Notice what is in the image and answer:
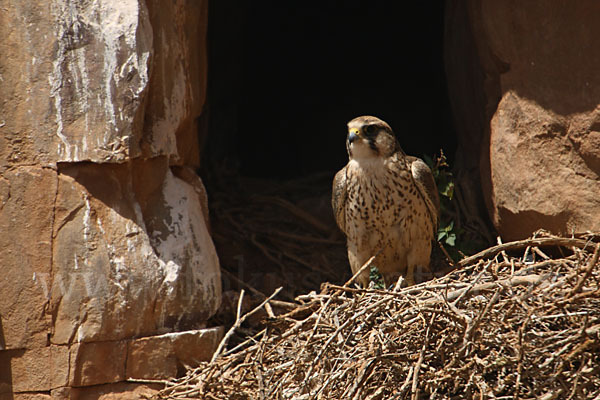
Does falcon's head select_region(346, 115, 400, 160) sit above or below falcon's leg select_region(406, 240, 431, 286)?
above

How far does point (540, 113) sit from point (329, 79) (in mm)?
4166

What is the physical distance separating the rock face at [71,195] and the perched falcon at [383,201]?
4.06 feet

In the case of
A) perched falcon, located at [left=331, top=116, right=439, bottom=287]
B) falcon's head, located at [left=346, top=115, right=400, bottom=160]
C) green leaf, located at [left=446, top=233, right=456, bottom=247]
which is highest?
falcon's head, located at [left=346, top=115, right=400, bottom=160]

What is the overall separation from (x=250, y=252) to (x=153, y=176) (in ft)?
5.30

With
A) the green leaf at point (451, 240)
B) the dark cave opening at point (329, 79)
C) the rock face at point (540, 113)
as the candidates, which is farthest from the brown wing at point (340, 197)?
the dark cave opening at point (329, 79)

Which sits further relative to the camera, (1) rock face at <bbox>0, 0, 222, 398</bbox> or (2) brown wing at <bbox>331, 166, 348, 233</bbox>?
(2) brown wing at <bbox>331, 166, 348, 233</bbox>

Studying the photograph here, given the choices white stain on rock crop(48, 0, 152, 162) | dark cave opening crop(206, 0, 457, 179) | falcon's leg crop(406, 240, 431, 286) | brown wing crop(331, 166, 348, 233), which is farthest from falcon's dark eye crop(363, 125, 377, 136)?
dark cave opening crop(206, 0, 457, 179)

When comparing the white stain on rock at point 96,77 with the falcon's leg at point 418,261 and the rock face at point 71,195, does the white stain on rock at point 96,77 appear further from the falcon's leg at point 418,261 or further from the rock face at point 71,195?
the falcon's leg at point 418,261

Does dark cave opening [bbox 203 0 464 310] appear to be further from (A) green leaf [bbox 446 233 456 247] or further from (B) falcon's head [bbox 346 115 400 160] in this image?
(B) falcon's head [bbox 346 115 400 160]

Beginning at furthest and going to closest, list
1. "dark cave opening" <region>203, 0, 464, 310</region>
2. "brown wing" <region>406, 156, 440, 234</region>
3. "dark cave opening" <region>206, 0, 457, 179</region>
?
"dark cave opening" <region>206, 0, 457, 179</region> → "dark cave opening" <region>203, 0, 464, 310</region> → "brown wing" <region>406, 156, 440, 234</region>

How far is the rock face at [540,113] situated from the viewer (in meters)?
4.07

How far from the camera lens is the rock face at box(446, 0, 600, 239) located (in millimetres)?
4074

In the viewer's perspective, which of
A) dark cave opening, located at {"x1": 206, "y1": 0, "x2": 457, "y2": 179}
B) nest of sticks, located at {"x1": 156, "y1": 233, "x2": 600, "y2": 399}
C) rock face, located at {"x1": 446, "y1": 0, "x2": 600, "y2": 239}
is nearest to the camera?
nest of sticks, located at {"x1": 156, "y1": 233, "x2": 600, "y2": 399}

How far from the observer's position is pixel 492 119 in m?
4.67
